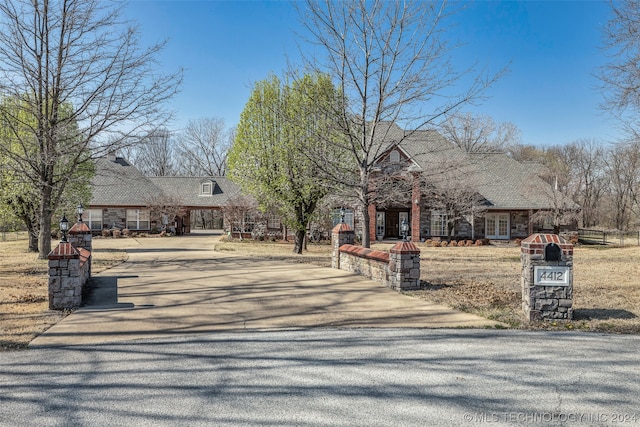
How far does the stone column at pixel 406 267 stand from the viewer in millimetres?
9922

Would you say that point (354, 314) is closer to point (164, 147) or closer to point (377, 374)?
point (377, 374)

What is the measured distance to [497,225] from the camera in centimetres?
3041

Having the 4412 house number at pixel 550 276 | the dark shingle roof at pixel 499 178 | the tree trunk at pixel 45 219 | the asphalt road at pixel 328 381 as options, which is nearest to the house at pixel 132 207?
the dark shingle roof at pixel 499 178

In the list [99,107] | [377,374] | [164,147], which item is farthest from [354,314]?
[164,147]

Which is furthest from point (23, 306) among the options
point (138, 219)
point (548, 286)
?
point (138, 219)

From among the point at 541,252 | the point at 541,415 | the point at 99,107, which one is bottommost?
the point at 541,415

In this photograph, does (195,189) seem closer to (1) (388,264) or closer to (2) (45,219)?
(2) (45,219)

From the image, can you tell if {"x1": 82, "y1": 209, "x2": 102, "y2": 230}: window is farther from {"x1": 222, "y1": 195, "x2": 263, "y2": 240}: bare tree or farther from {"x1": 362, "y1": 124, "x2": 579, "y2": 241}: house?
{"x1": 362, "y1": 124, "x2": 579, "y2": 241}: house

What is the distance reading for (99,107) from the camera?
1302cm

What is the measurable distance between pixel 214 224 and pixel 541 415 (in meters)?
54.4

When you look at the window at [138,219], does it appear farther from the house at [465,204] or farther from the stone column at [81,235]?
the stone column at [81,235]

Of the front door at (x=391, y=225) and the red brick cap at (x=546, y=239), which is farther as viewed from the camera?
the front door at (x=391, y=225)

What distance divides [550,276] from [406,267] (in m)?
3.27

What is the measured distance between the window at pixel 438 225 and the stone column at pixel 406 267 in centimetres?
2071
